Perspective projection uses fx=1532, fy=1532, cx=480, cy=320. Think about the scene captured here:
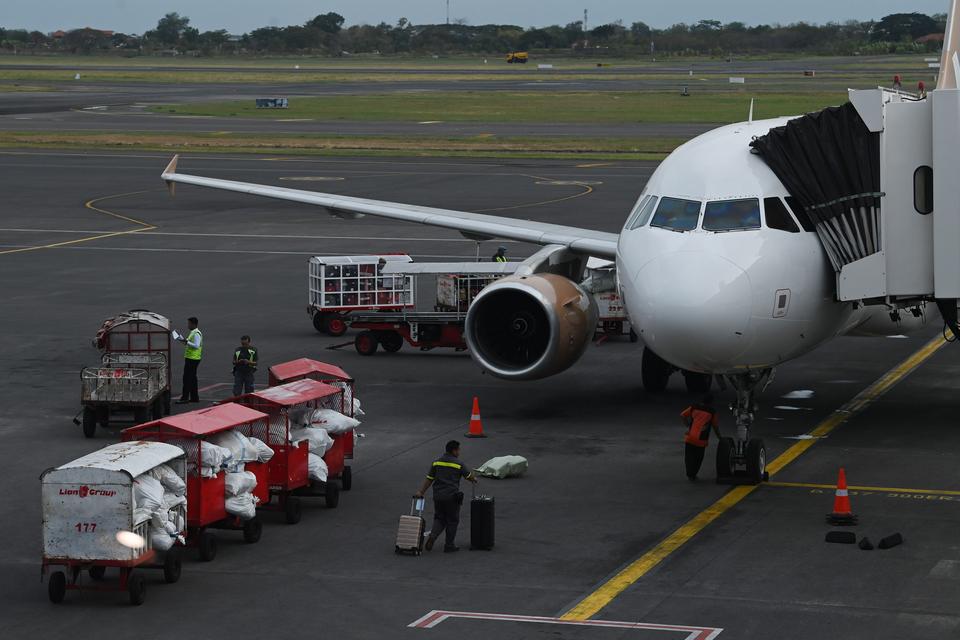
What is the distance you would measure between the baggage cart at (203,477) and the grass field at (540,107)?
89.3 meters

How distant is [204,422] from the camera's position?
21219 mm

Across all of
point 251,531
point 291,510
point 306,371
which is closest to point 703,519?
point 291,510

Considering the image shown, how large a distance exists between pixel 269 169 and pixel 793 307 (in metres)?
60.3

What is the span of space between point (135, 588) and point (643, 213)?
10803mm

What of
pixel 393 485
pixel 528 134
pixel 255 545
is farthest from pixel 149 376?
pixel 528 134

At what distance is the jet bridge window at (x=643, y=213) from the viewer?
2492 cm

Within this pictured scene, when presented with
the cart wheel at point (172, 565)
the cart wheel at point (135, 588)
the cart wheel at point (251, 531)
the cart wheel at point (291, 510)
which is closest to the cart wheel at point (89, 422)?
the cart wheel at point (291, 510)

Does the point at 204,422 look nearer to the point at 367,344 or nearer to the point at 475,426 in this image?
the point at 475,426

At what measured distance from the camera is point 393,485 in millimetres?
24578

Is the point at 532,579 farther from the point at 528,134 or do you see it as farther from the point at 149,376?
the point at 528,134

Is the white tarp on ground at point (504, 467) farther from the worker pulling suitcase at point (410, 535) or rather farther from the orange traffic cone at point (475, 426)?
the worker pulling suitcase at point (410, 535)

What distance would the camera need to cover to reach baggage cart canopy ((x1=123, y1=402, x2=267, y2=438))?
20641 millimetres

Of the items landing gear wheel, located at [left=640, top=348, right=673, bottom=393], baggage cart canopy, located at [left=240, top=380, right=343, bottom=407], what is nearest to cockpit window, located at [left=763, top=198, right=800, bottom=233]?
baggage cart canopy, located at [left=240, top=380, right=343, bottom=407]

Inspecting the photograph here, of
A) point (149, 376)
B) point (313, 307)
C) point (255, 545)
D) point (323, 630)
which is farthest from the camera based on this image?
point (313, 307)
